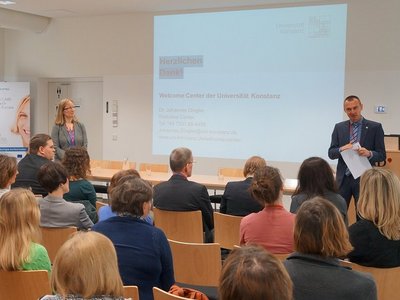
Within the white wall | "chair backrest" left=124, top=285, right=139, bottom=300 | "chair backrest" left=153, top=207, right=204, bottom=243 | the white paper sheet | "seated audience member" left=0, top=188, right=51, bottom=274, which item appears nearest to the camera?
"chair backrest" left=124, top=285, right=139, bottom=300

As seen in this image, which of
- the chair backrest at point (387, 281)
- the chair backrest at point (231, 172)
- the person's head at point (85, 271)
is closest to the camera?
the person's head at point (85, 271)

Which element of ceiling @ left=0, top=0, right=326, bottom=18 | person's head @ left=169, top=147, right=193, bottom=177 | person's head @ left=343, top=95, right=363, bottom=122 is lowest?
Answer: person's head @ left=169, top=147, right=193, bottom=177

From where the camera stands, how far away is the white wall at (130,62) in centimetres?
673

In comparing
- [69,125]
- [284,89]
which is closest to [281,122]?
[284,89]

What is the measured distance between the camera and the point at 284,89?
24.3 ft

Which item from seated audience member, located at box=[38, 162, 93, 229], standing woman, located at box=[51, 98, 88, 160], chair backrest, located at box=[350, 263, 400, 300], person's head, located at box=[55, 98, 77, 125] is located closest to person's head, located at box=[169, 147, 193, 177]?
seated audience member, located at box=[38, 162, 93, 229]

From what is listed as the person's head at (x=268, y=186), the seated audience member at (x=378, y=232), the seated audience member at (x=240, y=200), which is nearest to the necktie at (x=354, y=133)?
the seated audience member at (x=240, y=200)

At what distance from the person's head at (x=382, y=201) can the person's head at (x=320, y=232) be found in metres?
0.71

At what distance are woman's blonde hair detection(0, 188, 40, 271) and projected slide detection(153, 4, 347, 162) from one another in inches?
212

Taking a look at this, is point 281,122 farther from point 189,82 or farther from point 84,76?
point 84,76

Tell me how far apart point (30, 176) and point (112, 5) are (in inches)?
177

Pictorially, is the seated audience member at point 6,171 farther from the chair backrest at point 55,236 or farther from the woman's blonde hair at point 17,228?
the woman's blonde hair at point 17,228

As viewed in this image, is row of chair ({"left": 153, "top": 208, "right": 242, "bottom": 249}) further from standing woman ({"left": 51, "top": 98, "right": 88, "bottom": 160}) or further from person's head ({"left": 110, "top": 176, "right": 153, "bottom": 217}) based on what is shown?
standing woman ({"left": 51, "top": 98, "right": 88, "bottom": 160})

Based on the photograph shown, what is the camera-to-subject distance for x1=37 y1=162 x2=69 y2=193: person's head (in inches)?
131
